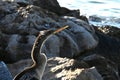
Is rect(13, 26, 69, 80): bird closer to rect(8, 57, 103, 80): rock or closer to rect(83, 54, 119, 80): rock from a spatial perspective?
rect(8, 57, 103, 80): rock

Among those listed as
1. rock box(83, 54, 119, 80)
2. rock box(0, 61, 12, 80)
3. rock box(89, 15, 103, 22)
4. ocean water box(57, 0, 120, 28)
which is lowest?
ocean water box(57, 0, 120, 28)

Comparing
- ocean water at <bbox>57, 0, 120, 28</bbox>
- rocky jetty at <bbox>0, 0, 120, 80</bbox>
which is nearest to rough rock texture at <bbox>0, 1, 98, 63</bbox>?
rocky jetty at <bbox>0, 0, 120, 80</bbox>

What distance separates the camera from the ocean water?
16991mm

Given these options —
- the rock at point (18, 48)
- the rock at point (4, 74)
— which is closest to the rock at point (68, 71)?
the rock at point (18, 48)

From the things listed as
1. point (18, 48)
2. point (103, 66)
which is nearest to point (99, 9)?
point (103, 66)

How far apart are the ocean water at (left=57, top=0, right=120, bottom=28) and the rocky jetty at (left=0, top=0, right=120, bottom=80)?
6.75 metres

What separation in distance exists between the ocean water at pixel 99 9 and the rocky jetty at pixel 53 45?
6752mm

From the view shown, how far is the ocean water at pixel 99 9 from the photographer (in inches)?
669

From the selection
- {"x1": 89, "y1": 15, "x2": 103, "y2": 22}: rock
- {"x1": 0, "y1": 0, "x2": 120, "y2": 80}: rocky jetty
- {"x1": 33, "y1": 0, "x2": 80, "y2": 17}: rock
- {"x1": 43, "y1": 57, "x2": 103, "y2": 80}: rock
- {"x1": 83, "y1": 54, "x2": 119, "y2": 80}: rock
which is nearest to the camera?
{"x1": 43, "y1": 57, "x2": 103, "y2": 80}: rock

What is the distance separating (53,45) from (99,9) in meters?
10.5

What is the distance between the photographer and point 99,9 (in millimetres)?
19188

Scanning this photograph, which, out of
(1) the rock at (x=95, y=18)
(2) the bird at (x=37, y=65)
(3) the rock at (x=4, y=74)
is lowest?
(1) the rock at (x=95, y=18)

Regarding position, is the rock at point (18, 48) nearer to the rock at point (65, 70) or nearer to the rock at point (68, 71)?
the rock at point (65, 70)

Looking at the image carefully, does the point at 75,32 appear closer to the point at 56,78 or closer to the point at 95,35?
the point at 95,35
